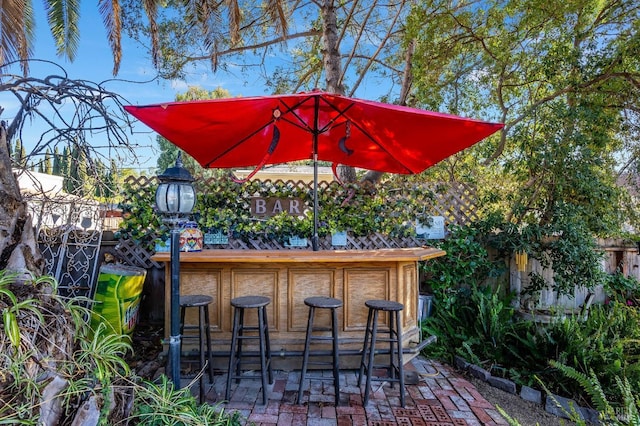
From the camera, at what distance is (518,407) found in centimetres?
286

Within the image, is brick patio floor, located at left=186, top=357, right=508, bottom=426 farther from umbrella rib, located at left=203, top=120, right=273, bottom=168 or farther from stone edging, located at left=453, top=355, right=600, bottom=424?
umbrella rib, located at left=203, top=120, right=273, bottom=168

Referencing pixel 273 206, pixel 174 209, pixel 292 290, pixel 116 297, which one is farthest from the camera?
pixel 273 206

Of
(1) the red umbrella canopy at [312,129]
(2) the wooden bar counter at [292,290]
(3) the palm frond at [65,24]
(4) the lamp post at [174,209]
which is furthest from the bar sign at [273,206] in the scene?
(3) the palm frond at [65,24]

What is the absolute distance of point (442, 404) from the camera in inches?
105

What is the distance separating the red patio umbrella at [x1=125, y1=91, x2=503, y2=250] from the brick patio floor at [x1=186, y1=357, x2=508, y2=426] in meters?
1.24

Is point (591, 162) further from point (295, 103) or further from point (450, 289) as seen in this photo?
point (295, 103)

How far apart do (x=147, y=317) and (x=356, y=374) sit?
9.28 ft

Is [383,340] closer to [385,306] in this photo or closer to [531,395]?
[385,306]

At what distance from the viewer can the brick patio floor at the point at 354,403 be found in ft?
7.97

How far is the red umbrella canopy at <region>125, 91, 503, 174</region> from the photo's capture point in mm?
2691

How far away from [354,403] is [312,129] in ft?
7.87

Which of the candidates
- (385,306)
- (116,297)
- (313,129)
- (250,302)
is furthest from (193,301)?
(313,129)

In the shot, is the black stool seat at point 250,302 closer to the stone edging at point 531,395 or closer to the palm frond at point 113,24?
the stone edging at point 531,395

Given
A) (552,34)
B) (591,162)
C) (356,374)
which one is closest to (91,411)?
(356,374)
